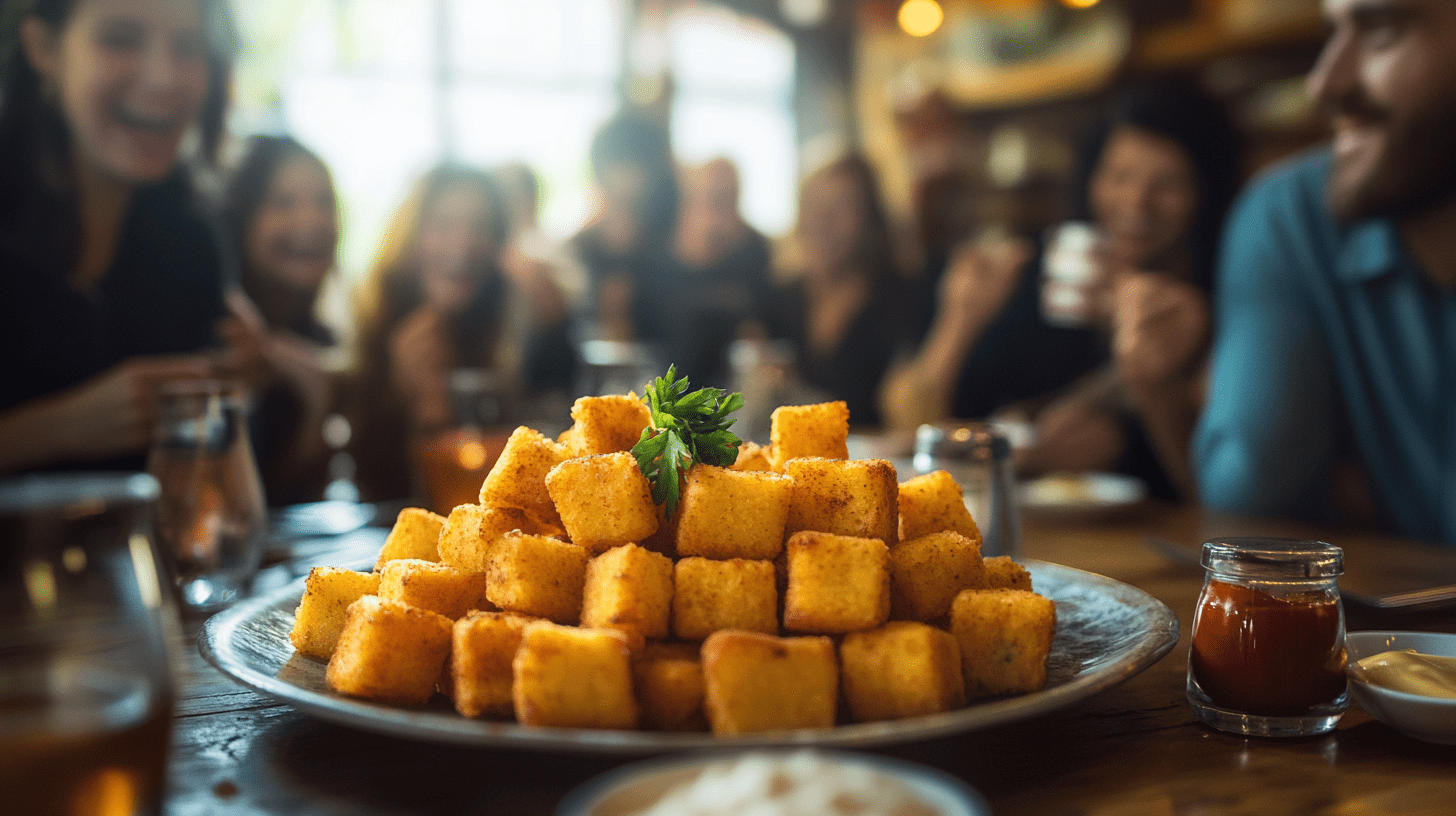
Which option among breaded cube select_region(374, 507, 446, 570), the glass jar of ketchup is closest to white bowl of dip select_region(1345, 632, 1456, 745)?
the glass jar of ketchup

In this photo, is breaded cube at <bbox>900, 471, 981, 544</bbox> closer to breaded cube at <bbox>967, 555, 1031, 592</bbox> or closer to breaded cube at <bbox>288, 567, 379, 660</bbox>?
breaded cube at <bbox>967, 555, 1031, 592</bbox>

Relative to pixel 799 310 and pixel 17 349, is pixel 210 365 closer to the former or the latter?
pixel 17 349

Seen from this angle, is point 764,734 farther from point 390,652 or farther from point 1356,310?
point 1356,310

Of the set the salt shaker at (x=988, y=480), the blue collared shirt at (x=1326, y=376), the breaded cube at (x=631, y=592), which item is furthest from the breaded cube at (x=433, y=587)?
→ the blue collared shirt at (x=1326, y=376)

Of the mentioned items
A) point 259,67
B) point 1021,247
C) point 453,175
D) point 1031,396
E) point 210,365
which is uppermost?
point 259,67

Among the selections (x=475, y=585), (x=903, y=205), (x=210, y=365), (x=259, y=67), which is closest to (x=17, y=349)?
(x=210, y=365)

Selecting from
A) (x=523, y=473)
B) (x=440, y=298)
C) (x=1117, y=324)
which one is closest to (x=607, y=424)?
(x=523, y=473)
